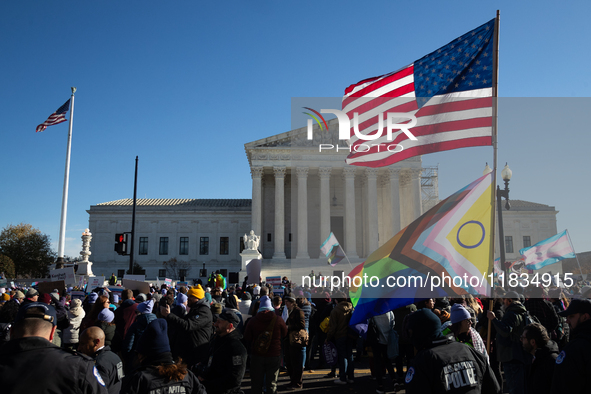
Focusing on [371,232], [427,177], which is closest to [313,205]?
[371,232]

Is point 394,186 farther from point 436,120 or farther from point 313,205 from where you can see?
point 436,120

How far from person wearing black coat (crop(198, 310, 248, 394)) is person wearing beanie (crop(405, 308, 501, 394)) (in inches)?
107

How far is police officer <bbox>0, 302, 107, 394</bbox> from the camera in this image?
2760mm

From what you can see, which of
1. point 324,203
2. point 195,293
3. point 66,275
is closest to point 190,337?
point 195,293

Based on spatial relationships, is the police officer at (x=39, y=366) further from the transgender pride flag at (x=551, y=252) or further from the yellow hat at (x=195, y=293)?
the transgender pride flag at (x=551, y=252)

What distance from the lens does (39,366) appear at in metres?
2.82

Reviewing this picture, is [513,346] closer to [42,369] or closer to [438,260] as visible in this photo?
[438,260]

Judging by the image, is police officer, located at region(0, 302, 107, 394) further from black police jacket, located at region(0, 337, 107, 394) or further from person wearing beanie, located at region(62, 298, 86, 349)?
person wearing beanie, located at region(62, 298, 86, 349)

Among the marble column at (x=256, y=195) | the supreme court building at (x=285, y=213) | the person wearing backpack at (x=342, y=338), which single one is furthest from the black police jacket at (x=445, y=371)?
the marble column at (x=256, y=195)

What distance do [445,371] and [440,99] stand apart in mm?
5871

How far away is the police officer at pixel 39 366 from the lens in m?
2.76

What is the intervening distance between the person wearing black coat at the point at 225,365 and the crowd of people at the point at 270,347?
0.04ft

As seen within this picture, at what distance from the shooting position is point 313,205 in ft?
169

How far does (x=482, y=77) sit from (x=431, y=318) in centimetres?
541
